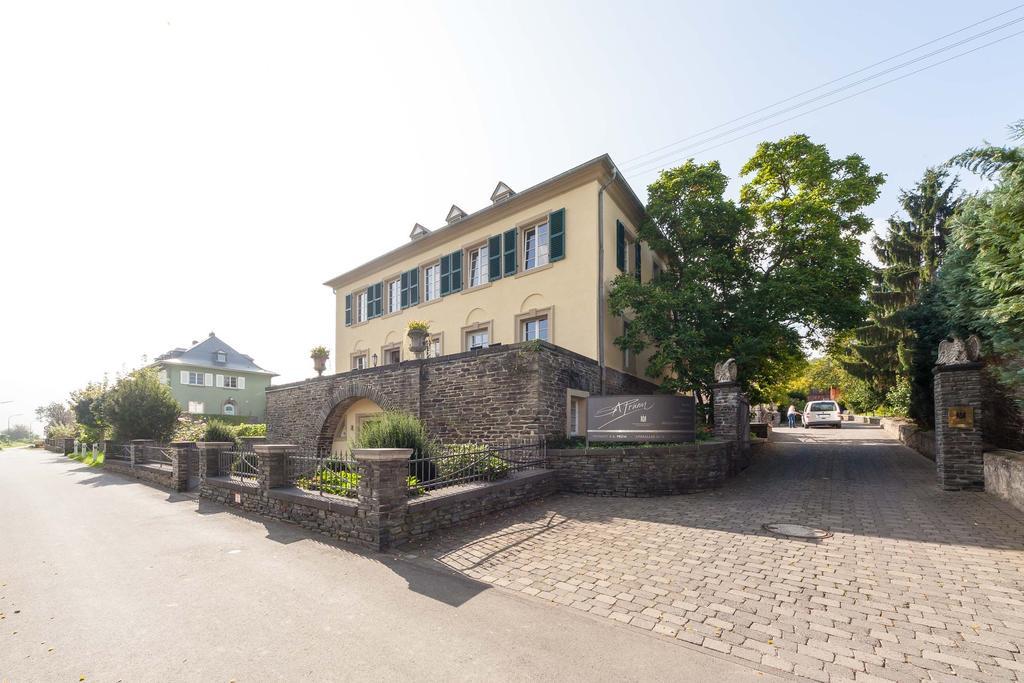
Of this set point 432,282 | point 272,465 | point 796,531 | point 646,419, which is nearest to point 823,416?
point 646,419

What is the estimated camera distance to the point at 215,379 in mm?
44094

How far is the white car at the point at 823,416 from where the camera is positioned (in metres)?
30.2

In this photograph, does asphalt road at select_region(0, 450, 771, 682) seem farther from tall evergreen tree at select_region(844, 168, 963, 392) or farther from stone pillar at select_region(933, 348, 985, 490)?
tall evergreen tree at select_region(844, 168, 963, 392)

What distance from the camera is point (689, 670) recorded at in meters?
3.65

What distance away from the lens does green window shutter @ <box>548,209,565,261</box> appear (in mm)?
16030

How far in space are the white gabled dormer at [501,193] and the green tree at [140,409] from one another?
58.5 ft

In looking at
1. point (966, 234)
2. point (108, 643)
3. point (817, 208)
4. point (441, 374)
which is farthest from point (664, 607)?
point (817, 208)

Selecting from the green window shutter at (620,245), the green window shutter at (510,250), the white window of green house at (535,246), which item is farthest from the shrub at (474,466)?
the green window shutter at (620,245)

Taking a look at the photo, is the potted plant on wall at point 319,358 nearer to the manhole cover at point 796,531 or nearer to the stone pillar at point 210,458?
the stone pillar at point 210,458

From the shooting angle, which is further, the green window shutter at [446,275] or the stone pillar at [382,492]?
the green window shutter at [446,275]

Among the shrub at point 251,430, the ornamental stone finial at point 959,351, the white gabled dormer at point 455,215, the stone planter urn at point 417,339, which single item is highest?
the white gabled dormer at point 455,215

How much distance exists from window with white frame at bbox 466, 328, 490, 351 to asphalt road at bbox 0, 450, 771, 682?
36.5 feet

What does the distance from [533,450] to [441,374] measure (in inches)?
167

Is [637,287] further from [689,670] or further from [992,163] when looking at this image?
[689,670]
